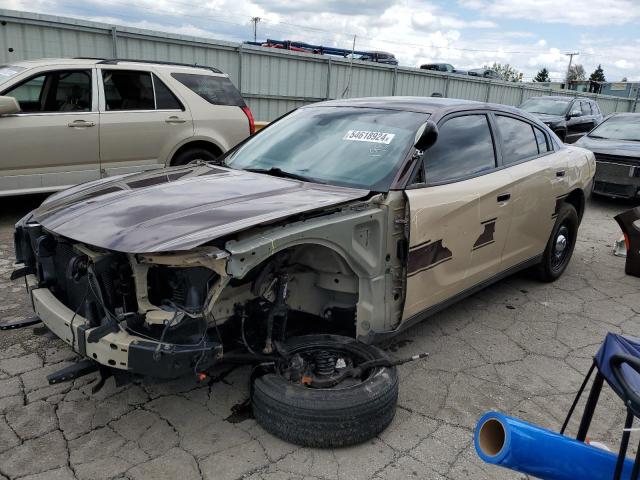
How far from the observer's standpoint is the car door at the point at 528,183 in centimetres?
414

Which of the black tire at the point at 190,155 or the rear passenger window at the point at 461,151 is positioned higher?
the rear passenger window at the point at 461,151

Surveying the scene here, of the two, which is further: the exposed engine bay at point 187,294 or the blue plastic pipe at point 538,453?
the exposed engine bay at point 187,294

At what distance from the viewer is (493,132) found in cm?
411

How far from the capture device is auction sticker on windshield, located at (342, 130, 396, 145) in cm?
348

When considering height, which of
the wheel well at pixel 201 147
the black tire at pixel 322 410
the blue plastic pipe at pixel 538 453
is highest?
the blue plastic pipe at pixel 538 453

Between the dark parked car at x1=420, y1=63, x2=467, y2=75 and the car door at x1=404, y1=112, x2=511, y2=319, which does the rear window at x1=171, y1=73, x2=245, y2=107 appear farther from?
the dark parked car at x1=420, y1=63, x2=467, y2=75

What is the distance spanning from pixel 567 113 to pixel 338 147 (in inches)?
462

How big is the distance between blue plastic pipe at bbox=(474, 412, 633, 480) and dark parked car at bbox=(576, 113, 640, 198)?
791 cm

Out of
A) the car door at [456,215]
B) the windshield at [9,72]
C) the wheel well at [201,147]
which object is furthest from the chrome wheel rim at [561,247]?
the windshield at [9,72]

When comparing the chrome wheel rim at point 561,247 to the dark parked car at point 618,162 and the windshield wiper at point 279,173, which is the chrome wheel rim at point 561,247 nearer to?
Result: the windshield wiper at point 279,173

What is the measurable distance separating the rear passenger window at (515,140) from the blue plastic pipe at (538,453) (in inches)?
110

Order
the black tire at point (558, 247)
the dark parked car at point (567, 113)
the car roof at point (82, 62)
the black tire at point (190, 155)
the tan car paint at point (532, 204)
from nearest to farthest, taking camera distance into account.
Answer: the tan car paint at point (532, 204) < the black tire at point (558, 247) < the car roof at point (82, 62) < the black tire at point (190, 155) < the dark parked car at point (567, 113)

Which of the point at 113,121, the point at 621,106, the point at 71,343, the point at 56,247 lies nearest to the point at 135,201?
the point at 56,247

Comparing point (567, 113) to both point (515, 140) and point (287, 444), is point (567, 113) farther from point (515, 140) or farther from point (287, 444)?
point (287, 444)
